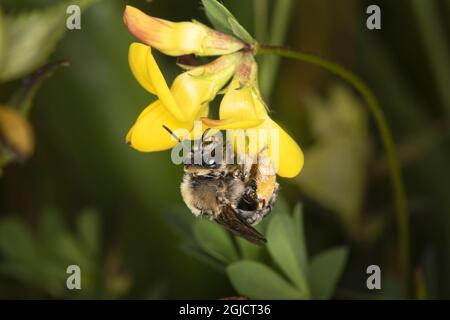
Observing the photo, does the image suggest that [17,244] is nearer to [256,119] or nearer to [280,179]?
[280,179]

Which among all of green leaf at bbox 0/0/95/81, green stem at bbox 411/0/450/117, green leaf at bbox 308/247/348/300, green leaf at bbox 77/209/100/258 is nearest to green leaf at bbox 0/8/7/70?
green leaf at bbox 0/0/95/81

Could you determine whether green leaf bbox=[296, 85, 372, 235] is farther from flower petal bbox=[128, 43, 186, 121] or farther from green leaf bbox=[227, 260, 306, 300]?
flower petal bbox=[128, 43, 186, 121]

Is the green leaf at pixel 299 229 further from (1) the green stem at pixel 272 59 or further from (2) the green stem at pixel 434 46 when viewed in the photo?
(2) the green stem at pixel 434 46

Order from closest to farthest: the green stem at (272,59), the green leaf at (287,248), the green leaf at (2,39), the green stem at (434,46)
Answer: the green leaf at (287,248)
the green leaf at (2,39)
the green stem at (272,59)
the green stem at (434,46)

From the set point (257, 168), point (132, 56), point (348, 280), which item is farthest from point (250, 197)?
point (348, 280)

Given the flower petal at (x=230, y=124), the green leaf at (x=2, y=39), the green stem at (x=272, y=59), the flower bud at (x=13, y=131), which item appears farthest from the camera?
the green stem at (x=272, y=59)

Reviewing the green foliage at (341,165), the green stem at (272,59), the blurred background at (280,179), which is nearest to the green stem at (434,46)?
the blurred background at (280,179)

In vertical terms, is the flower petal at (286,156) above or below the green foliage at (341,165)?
below
